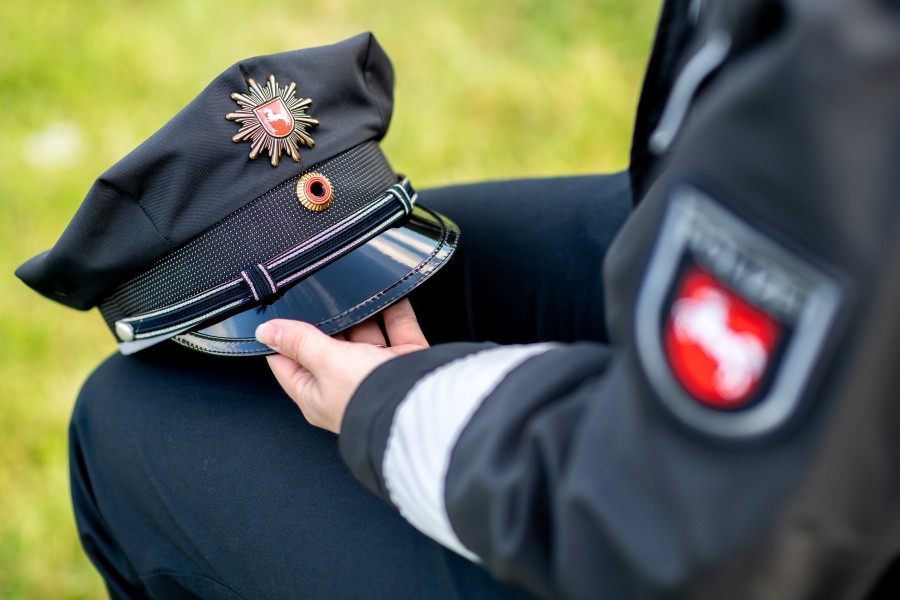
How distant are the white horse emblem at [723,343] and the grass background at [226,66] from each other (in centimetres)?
133

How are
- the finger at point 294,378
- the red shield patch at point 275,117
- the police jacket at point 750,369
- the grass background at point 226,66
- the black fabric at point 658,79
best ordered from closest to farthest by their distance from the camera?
1. the police jacket at point 750,369
2. the black fabric at point 658,79
3. the finger at point 294,378
4. the red shield patch at point 275,117
5. the grass background at point 226,66

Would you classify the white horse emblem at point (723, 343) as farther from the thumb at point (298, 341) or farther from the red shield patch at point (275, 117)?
the red shield patch at point (275, 117)

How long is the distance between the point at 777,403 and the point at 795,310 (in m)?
0.05

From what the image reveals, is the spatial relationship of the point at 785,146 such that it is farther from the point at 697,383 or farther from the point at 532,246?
the point at 532,246

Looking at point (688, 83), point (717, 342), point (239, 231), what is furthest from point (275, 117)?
point (717, 342)

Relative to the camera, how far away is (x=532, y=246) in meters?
0.96

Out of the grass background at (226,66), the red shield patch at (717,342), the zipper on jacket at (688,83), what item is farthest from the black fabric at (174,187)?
the grass background at (226,66)

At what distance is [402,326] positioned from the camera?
88cm

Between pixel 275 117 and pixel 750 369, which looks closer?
pixel 750 369

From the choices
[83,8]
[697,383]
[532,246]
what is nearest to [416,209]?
A: [532,246]

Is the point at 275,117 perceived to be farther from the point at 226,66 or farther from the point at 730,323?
the point at 226,66

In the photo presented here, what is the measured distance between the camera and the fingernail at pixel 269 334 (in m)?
0.78

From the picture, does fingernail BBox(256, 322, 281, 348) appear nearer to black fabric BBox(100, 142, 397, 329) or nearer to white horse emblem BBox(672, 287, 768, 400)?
black fabric BBox(100, 142, 397, 329)

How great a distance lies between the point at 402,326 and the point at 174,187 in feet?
0.85
